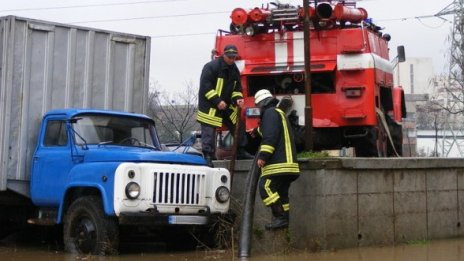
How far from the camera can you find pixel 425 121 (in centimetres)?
7038

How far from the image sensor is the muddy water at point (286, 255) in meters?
8.73

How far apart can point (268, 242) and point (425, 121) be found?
2518 inches

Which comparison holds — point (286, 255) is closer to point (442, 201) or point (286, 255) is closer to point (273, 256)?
point (273, 256)

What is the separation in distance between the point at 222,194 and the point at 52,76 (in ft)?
10.5

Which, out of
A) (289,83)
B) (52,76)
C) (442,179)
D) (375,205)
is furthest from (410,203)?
(52,76)

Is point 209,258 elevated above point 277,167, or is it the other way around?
point 277,167

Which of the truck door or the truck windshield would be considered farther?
the truck windshield

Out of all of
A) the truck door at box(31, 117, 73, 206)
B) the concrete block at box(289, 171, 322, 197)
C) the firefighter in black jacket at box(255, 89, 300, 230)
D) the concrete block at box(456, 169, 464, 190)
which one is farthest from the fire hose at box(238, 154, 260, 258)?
the concrete block at box(456, 169, 464, 190)

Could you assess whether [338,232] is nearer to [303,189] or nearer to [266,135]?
[303,189]

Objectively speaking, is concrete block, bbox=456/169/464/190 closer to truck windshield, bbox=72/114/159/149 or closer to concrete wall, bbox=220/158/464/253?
concrete wall, bbox=220/158/464/253

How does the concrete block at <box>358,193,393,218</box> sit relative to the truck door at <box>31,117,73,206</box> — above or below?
below

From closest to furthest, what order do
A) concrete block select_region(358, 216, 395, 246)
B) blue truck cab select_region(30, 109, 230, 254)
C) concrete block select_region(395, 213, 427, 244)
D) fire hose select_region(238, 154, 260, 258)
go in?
1. blue truck cab select_region(30, 109, 230, 254)
2. fire hose select_region(238, 154, 260, 258)
3. concrete block select_region(358, 216, 395, 246)
4. concrete block select_region(395, 213, 427, 244)

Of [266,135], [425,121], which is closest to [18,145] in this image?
[266,135]

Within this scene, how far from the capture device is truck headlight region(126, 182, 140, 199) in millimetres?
8344
